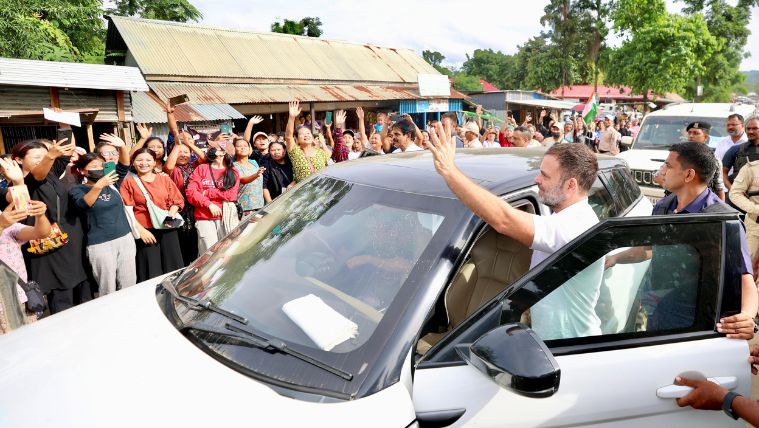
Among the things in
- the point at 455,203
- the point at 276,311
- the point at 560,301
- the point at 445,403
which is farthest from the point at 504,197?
the point at 276,311

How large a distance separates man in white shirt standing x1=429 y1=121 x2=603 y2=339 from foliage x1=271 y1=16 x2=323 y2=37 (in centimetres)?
2880

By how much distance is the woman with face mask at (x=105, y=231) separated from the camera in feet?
14.1

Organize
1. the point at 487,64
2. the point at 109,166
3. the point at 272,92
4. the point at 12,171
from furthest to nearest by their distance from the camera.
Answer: the point at 487,64 → the point at 272,92 → the point at 109,166 → the point at 12,171

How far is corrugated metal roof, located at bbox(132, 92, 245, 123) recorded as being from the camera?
1403cm

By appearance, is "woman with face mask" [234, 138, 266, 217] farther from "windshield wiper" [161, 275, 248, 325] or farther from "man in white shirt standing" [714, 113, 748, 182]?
"man in white shirt standing" [714, 113, 748, 182]

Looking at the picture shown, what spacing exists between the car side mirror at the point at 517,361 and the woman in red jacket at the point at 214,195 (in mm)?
4273

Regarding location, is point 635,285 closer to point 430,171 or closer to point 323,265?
point 430,171

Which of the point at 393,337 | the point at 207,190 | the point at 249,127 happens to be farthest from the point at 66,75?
the point at 393,337

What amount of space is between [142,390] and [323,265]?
80 centimetres

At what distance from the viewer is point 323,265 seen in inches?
79.4

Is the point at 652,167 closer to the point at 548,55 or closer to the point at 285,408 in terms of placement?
the point at 285,408

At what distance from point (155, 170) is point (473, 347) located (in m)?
4.64

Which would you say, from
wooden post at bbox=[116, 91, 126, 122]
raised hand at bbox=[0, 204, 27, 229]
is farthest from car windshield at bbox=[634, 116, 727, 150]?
wooden post at bbox=[116, 91, 126, 122]

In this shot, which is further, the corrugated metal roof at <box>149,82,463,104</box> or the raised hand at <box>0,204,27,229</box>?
the corrugated metal roof at <box>149,82,463,104</box>
